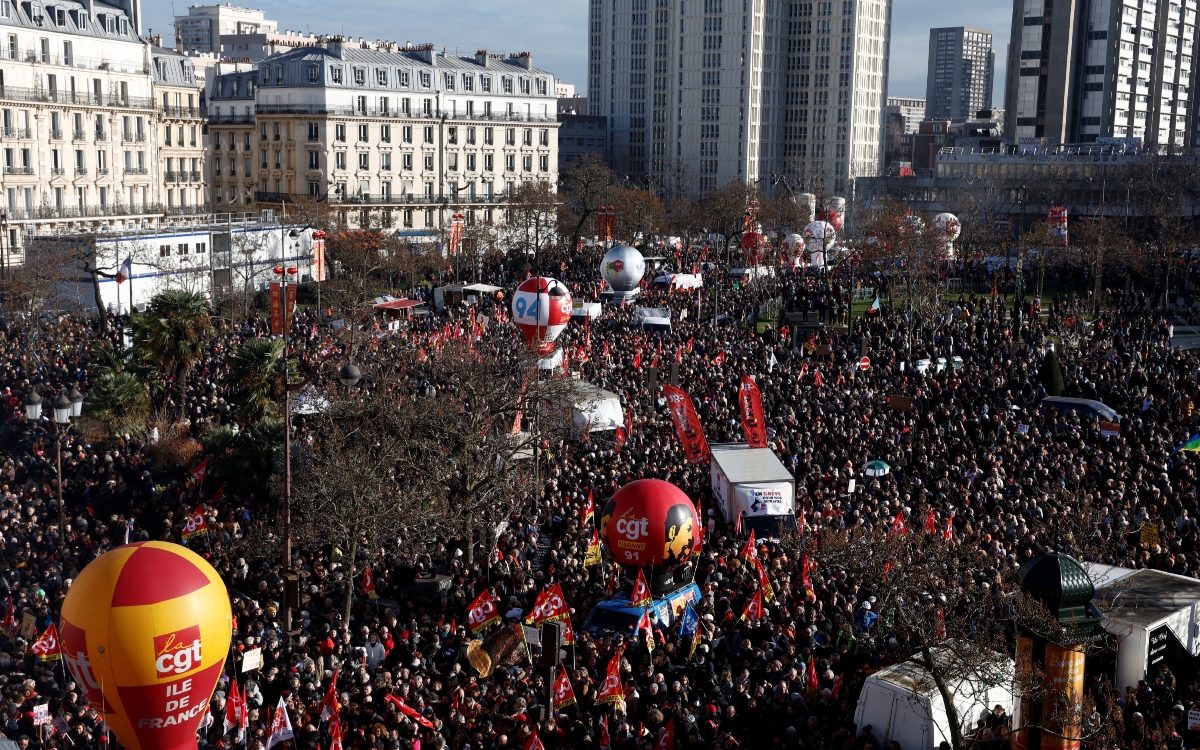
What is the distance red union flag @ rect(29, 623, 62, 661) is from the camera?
1727 centimetres

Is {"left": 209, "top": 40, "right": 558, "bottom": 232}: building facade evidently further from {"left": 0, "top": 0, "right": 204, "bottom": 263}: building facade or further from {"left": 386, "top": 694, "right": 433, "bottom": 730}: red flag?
{"left": 386, "top": 694, "right": 433, "bottom": 730}: red flag

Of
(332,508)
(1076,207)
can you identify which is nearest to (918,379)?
(332,508)

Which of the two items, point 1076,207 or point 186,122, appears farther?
point 1076,207

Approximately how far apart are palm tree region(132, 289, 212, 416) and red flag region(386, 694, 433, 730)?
1806 cm

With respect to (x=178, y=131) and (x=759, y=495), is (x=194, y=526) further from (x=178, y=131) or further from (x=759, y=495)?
(x=178, y=131)

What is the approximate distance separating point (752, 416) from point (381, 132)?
200 ft

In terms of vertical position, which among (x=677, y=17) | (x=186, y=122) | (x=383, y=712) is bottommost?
(x=383, y=712)

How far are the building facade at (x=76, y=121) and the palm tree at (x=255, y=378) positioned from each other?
3247 cm

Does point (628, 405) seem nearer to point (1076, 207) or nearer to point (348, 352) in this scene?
point (348, 352)

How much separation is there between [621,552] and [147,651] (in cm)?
879

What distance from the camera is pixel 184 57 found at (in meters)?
77.7

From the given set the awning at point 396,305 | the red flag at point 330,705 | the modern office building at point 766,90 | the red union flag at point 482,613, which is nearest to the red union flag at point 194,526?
the red union flag at point 482,613

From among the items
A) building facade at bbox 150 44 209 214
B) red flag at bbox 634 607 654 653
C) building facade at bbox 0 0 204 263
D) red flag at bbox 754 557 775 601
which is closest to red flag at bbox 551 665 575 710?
red flag at bbox 634 607 654 653

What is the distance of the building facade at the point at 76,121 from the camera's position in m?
61.8
